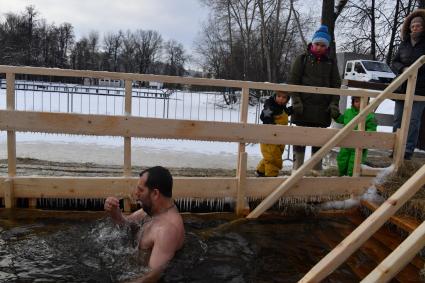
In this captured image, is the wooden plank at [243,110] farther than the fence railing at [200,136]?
Yes

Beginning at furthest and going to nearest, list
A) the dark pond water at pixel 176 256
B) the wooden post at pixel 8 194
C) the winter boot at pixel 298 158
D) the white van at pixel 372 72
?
the white van at pixel 372 72
the winter boot at pixel 298 158
the wooden post at pixel 8 194
the dark pond water at pixel 176 256

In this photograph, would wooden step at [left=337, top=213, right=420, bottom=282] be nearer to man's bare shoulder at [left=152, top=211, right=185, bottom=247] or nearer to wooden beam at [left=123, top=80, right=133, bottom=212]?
man's bare shoulder at [left=152, top=211, right=185, bottom=247]

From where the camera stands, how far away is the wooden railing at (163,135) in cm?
482

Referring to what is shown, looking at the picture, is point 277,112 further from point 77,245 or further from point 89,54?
point 89,54


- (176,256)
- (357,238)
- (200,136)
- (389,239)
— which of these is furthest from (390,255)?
(200,136)

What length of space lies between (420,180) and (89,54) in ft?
274

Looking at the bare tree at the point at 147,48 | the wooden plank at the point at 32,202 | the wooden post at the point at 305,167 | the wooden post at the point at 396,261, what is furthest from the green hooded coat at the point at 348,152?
the bare tree at the point at 147,48

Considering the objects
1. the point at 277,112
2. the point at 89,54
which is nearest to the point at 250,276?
the point at 277,112

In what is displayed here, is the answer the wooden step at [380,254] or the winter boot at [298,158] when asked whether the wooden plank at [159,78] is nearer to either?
the winter boot at [298,158]

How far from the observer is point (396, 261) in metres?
2.25

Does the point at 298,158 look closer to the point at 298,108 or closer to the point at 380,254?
the point at 298,108

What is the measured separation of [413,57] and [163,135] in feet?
12.3

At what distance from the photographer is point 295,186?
17.6 ft

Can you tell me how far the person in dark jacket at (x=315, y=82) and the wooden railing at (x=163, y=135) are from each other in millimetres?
487
